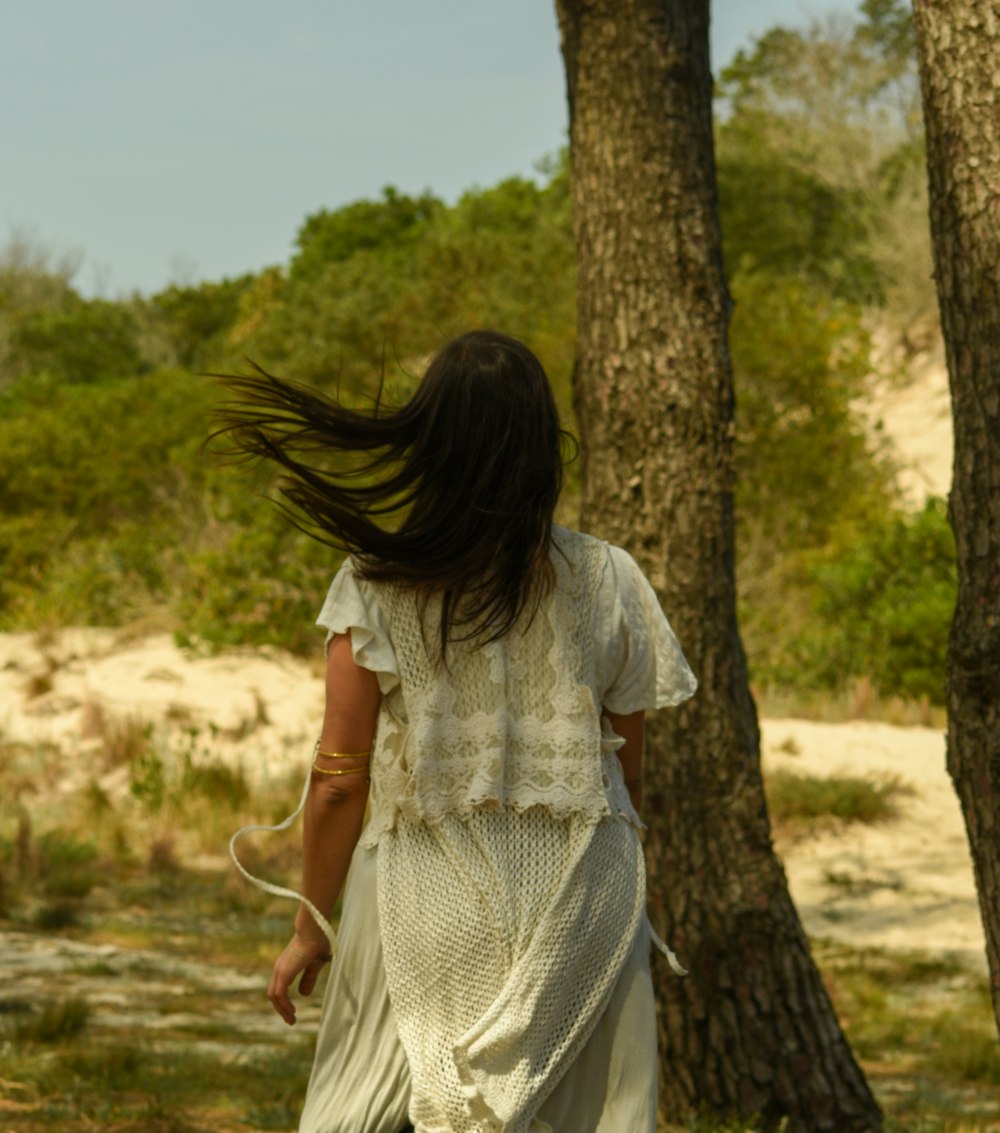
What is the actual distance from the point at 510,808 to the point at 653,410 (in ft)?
7.23

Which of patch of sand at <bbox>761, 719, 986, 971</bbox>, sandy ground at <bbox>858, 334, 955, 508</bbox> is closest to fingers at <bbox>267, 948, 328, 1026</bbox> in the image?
patch of sand at <bbox>761, 719, 986, 971</bbox>

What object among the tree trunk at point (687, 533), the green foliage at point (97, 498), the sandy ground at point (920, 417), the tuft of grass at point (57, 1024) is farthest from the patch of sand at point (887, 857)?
the sandy ground at point (920, 417)

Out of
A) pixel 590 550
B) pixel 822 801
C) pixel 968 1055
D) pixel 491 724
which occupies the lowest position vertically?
pixel 968 1055

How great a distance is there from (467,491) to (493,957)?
674 millimetres

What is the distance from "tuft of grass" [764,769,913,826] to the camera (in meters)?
9.38

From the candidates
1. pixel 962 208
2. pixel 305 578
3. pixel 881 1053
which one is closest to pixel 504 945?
pixel 962 208

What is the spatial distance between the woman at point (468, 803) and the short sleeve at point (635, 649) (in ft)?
0.16

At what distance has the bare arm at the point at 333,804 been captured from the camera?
233 cm

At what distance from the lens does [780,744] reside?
10.9 metres

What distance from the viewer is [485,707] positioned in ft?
7.69

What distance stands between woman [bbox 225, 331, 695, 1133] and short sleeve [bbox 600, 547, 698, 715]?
47 millimetres

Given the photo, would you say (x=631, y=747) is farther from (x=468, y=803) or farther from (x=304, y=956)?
(x=304, y=956)

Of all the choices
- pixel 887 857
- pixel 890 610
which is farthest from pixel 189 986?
pixel 890 610

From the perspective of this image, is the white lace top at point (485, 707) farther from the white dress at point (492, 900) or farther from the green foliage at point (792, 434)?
the green foliage at point (792, 434)
